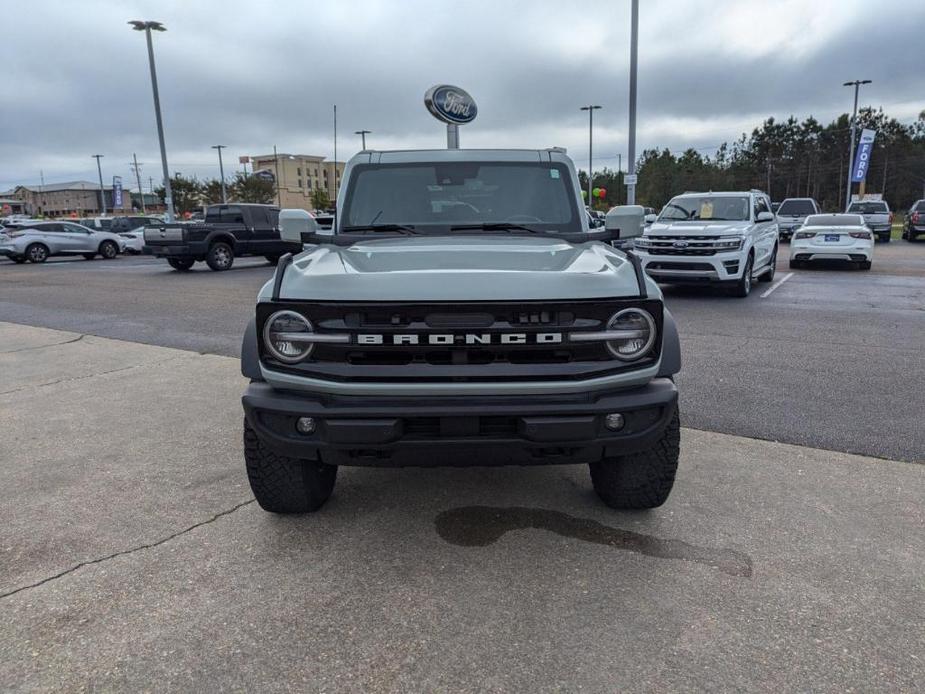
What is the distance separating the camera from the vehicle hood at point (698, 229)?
1084cm

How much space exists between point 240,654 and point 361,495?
4.39 ft

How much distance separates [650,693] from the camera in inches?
85.0

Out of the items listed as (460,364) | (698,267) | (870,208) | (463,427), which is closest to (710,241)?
(698,267)

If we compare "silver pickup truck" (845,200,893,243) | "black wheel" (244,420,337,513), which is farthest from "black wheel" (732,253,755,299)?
"silver pickup truck" (845,200,893,243)

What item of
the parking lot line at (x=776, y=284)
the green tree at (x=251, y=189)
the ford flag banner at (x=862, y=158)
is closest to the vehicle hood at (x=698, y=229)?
the parking lot line at (x=776, y=284)

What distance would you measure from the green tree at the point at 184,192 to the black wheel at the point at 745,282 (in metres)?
75.4

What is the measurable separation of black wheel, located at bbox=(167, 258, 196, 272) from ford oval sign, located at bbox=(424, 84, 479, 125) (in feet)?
27.4

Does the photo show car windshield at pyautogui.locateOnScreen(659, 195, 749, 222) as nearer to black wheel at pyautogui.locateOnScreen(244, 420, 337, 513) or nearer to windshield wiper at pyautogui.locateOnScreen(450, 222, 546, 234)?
windshield wiper at pyautogui.locateOnScreen(450, 222, 546, 234)

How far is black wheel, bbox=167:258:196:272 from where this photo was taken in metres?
19.0

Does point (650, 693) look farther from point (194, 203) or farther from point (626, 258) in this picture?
point (194, 203)

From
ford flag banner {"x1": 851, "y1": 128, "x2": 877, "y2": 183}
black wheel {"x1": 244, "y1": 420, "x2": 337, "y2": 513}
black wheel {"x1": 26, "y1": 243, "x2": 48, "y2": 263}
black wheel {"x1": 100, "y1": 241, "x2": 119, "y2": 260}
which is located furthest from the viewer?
ford flag banner {"x1": 851, "y1": 128, "x2": 877, "y2": 183}

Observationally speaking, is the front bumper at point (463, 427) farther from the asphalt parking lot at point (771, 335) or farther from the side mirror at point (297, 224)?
the asphalt parking lot at point (771, 335)

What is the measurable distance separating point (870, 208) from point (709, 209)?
2211 cm

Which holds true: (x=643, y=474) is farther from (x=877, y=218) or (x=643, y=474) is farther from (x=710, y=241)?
(x=877, y=218)
